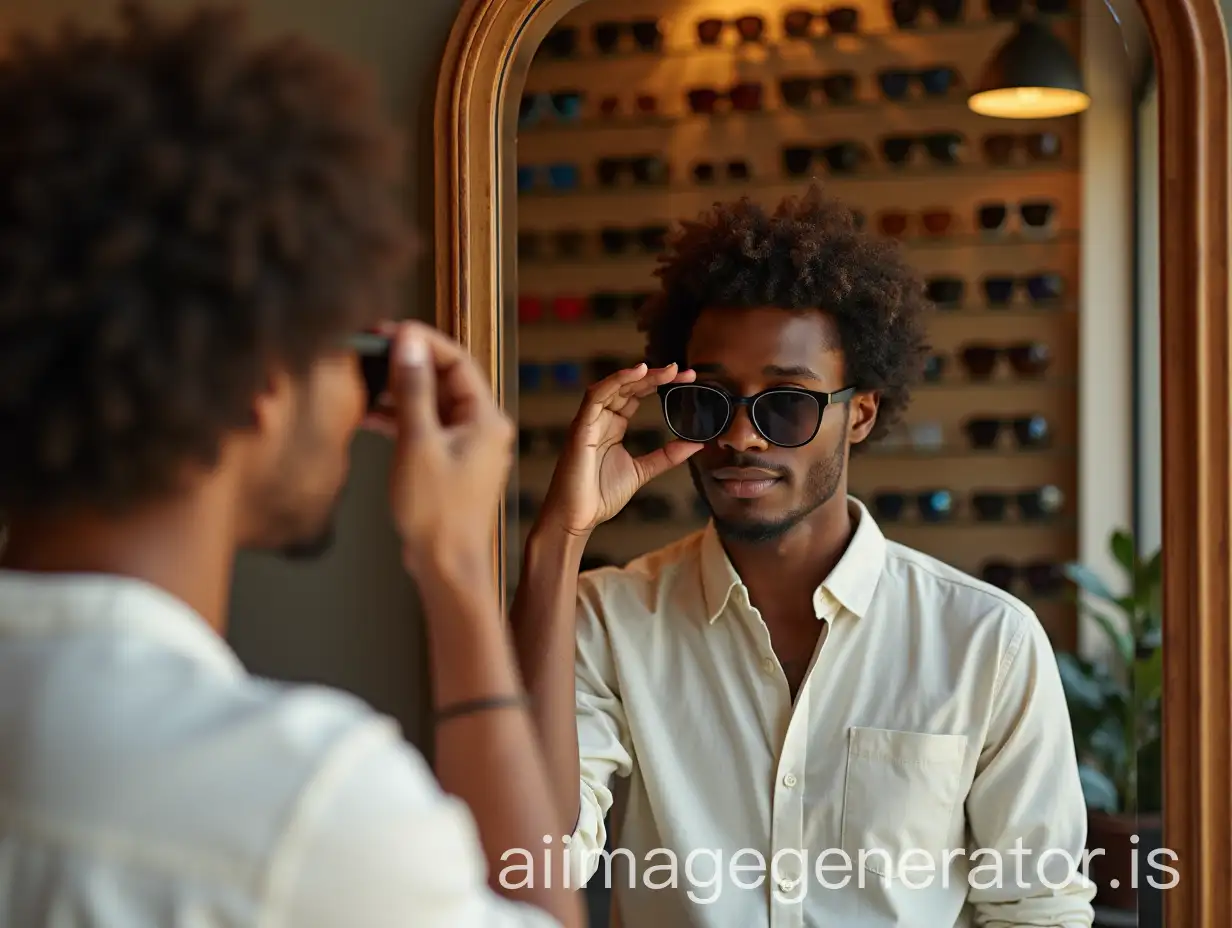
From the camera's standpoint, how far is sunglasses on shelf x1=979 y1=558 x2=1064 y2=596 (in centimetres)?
469

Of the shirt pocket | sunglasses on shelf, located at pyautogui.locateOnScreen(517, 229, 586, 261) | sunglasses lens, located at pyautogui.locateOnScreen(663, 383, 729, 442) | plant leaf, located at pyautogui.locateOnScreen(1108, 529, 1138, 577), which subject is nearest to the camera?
the shirt pocket

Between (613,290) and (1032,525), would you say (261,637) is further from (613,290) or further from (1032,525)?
(1032,525)

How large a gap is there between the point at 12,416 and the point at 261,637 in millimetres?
1643

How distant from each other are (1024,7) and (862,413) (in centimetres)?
239

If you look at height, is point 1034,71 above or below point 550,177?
above

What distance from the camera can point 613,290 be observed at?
446 centimetres

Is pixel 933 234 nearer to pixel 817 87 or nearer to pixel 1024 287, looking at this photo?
pixel 1024 287

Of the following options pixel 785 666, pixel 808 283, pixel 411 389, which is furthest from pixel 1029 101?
pixel 411 389

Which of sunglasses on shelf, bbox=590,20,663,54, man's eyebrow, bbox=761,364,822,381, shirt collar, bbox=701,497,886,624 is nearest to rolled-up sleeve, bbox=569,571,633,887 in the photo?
shirt collar, bbox=701,497,886,624

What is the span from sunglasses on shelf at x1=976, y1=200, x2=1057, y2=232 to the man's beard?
274 cm

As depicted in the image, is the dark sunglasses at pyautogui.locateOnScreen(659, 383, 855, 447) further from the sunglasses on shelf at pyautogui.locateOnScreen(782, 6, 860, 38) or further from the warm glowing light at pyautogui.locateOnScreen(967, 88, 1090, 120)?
the sunglasses on shelf at pyautogui.locateOnScreen(782, 6, 860, 38)

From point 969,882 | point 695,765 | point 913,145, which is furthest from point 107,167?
point 913,145

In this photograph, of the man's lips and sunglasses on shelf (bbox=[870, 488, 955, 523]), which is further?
sunglasses on shelf (bbox=[870, 488, 955, 523])

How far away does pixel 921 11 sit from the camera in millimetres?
4422
